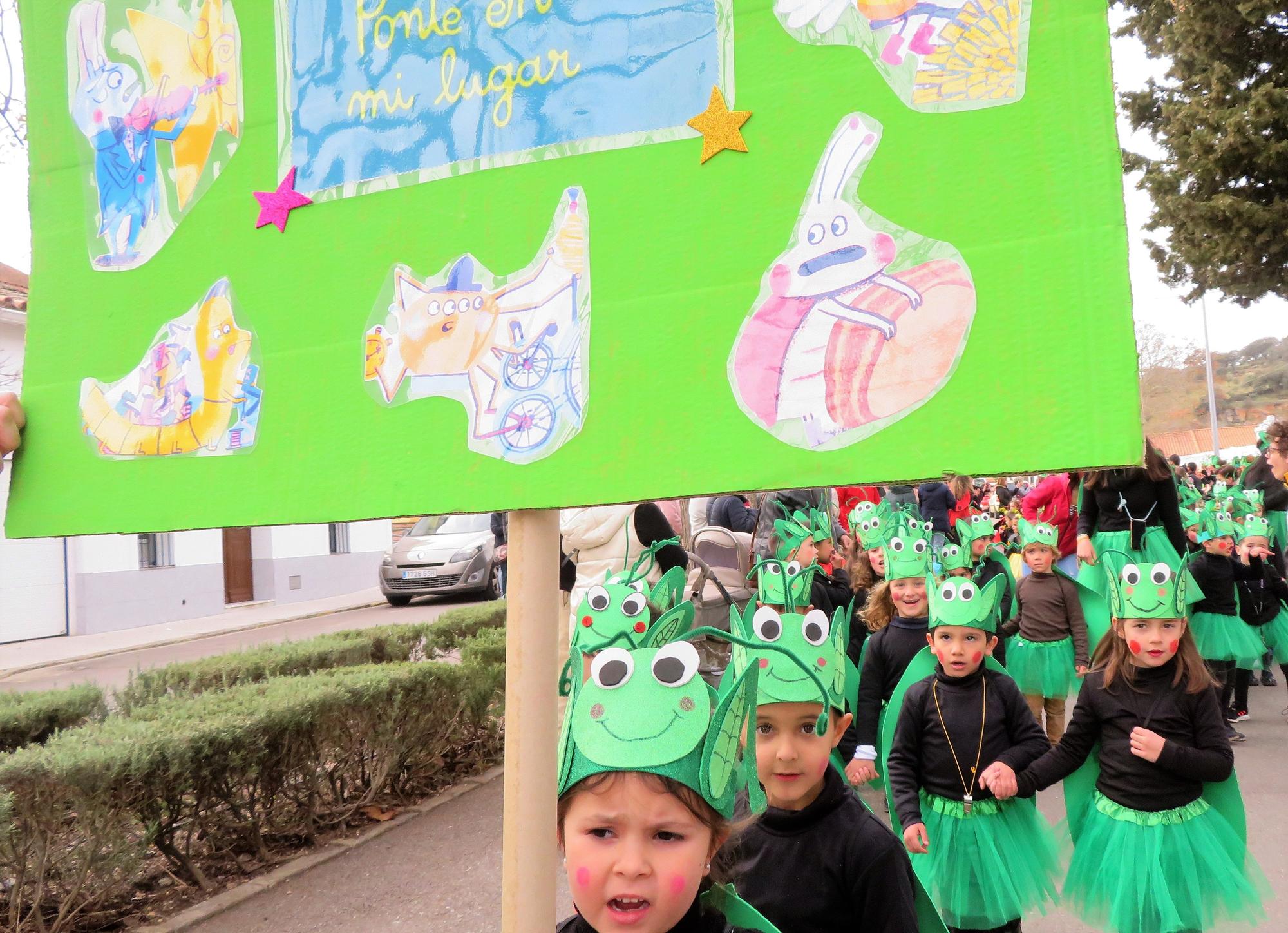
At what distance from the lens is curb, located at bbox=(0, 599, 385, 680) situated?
1324cm

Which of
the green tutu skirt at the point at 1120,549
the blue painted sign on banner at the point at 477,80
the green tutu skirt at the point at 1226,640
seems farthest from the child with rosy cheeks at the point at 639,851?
the green tutu skirt at the point at 1226,640

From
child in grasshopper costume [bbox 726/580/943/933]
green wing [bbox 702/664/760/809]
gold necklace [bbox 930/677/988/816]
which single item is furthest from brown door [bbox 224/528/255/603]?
green wing [bbox 702/664/760/809]

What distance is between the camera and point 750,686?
5.85ft

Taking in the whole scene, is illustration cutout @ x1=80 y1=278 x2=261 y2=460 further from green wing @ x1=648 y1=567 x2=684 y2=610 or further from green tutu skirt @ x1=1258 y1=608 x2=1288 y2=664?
green tutu skirt @ x1=1258 y1=608 x2=1288 y2=664

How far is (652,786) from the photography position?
1.69 metres

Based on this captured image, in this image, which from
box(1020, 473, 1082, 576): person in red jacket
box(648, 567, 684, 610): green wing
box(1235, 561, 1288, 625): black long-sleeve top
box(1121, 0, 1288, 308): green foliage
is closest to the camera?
box(648, 567, 684, 610): green wing

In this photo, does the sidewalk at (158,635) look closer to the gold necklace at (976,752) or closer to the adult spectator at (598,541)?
the adult spectator at (598,541)

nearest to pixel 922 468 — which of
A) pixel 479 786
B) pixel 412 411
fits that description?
pixel 412 411

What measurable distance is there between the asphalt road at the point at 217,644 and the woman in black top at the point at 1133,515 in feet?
20.2

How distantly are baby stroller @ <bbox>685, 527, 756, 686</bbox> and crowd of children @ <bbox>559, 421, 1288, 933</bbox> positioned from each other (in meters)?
0.31

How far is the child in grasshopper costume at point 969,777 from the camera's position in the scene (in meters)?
3.56

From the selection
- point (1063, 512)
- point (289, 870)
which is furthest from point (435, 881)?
point (1063, 512)

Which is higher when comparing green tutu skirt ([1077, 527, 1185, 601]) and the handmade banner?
the handmade banner

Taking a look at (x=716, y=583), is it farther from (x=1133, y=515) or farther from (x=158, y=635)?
(x=158, y=635)
